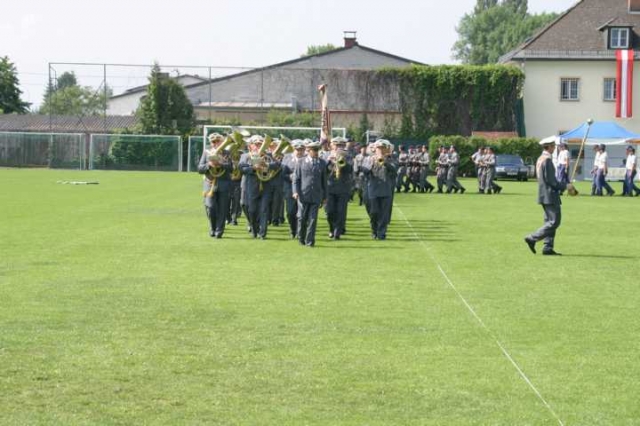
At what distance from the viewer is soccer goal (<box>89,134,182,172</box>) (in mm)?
64812

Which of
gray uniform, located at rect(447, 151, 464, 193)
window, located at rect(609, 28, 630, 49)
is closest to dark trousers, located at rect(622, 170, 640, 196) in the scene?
gray uniform, located at rect(447, 151, 464, 193)

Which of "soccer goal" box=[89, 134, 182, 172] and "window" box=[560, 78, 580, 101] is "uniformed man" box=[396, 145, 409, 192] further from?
"window" box=[560, 78, 580, 101]

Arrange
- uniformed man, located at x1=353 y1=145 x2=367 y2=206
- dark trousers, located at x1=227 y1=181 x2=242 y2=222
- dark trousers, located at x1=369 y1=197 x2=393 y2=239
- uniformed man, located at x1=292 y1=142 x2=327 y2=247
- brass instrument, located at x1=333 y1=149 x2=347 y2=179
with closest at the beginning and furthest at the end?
uniformed man, located at x1=292 y1=142 x2=327 y2=247
dark trousers, located at x1=369 y1=197 x2=393 y2=239
brass instrument, located at x1=333 y1=149 x2=347 y2=179
uniformed man, located at x1=353 y1=145 x2=367 y2=206
dark trousers, located at x1=227 y1=181 x2=242 y2=222

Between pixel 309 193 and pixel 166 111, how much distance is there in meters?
49.2

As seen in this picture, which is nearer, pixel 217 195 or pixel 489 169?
pixel 217 195

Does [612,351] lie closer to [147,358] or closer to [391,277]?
[147,358]

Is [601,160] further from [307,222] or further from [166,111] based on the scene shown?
[166,111]

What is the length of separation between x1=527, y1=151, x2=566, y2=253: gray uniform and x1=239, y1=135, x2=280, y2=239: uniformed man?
552 cm

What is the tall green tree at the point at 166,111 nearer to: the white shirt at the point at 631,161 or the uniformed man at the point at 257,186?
the white shirt at the point at 631,161

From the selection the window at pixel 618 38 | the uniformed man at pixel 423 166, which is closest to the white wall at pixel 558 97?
the window at pixel 618 38

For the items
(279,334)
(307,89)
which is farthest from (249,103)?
(279,334)

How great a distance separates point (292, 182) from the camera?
70.1 feet

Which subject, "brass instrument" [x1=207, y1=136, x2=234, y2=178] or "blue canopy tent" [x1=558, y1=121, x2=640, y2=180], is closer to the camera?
"brass instrument" [x1=207, y1=136, x2=234, y2=178]

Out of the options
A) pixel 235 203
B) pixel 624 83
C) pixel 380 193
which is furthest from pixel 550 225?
pixel 624 83
